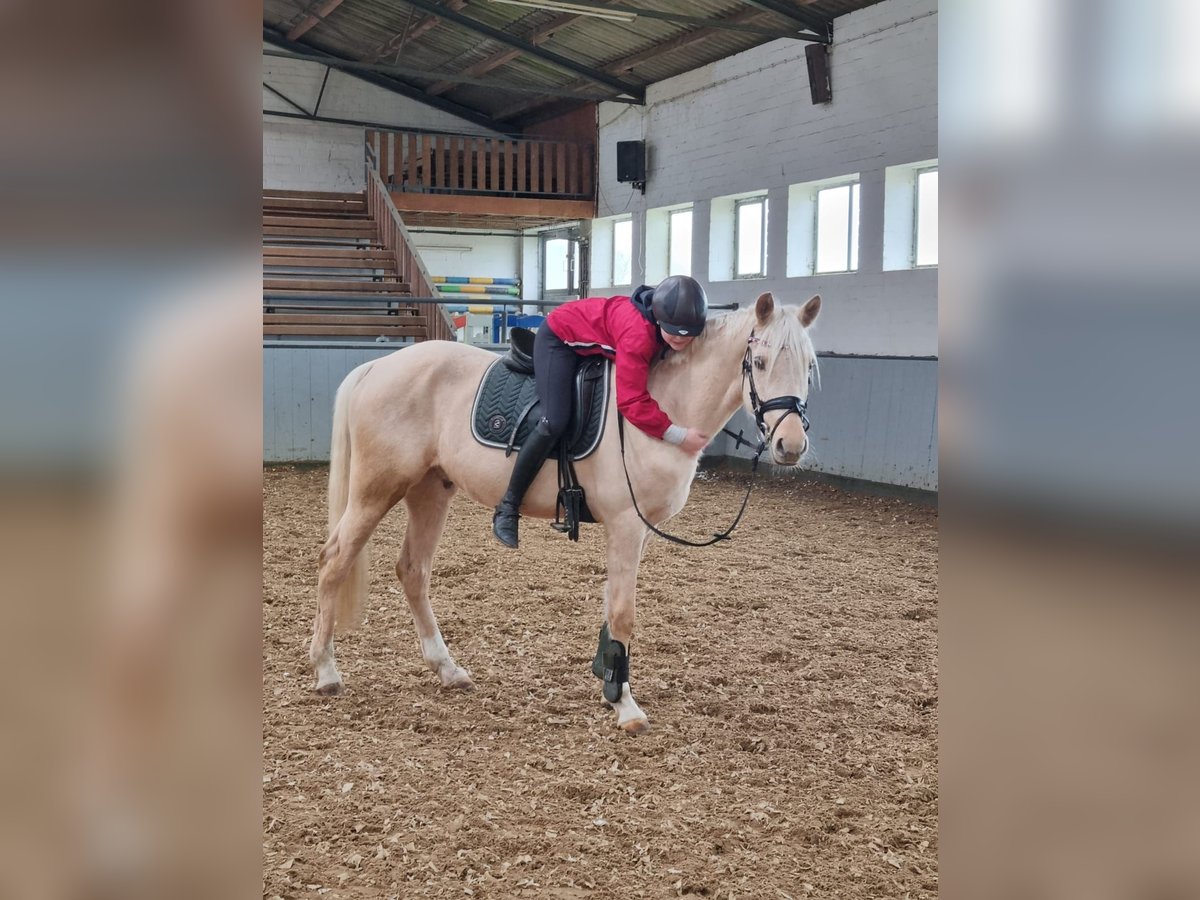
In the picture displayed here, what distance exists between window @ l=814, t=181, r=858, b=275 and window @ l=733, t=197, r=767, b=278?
3.05 ft

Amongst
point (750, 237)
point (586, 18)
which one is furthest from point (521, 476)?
point (586, 18)

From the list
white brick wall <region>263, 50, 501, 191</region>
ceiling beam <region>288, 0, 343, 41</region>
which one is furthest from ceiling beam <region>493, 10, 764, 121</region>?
white brick wall <region>263, 50, 501, 191</region>

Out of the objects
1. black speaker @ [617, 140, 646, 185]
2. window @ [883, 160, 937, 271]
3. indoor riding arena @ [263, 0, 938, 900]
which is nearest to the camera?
indoor riding arena @ [263, 0, 938, 900]

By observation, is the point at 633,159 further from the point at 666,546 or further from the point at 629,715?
the point at 629,715

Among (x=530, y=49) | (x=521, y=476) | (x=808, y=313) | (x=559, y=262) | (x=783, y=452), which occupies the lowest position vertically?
(x=521, y=476)

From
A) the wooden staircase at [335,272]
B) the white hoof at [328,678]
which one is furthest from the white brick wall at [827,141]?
the white hoof at [328,678]

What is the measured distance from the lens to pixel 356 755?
2914 millimetres

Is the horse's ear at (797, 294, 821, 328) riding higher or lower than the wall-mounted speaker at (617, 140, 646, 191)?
lower

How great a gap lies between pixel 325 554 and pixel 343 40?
1363 centimetres

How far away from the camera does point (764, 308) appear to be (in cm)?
314

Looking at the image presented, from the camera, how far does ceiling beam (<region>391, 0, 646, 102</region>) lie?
40.6 feet

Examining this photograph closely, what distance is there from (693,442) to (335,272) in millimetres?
11278

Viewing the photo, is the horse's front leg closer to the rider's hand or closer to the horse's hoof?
the rider's hand
